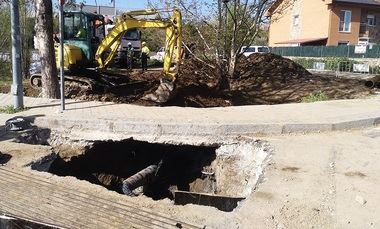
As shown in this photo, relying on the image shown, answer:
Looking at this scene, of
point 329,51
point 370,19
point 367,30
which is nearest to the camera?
point 329,51

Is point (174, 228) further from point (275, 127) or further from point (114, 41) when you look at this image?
point (114, 41)

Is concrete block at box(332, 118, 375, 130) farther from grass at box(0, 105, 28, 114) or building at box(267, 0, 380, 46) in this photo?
building at box(267, 0, 380, 46)

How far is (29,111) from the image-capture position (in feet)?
30.9

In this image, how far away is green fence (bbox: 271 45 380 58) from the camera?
31094 millimetres

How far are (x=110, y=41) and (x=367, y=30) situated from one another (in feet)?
118

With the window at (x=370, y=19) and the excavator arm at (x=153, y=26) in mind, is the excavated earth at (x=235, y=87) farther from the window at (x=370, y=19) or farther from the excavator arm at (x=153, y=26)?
the window at (x=370, y=19)

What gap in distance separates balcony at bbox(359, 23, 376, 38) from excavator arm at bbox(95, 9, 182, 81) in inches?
1360

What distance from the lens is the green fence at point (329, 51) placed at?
31.1m

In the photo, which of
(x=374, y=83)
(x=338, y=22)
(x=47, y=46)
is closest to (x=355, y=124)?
(x=47, y=46)

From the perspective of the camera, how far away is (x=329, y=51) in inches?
1384

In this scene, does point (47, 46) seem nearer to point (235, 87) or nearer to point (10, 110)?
point (10, 110)

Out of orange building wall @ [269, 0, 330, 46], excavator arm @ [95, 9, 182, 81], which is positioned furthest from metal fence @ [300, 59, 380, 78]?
excavator arm @ [95, 9, 182, 81]

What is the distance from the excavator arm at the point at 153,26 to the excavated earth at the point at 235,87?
95 cm

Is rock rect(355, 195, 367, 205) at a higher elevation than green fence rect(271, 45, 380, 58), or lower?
lower
